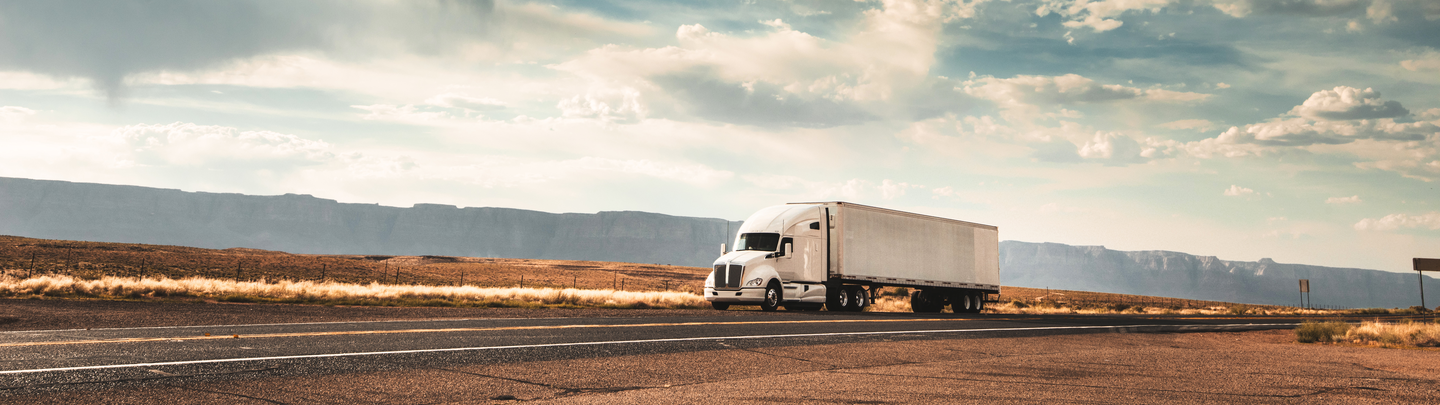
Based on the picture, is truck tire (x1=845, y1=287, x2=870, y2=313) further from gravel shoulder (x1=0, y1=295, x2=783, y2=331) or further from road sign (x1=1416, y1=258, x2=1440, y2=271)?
road sign (x1=1416, y1=258, x2=1440, y2=271)

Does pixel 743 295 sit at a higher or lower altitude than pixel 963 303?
higher

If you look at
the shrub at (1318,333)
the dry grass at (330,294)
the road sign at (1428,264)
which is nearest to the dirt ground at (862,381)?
the shrub at (1318,333)

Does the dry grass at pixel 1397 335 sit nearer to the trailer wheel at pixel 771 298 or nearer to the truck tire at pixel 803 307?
the truck tire at pixel 803 307

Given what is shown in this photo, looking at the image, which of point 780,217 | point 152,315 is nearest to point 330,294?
point 152,315

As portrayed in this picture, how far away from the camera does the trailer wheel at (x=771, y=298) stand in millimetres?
24156

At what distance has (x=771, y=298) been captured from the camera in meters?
24.4

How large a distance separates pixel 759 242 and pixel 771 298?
6.41 ft

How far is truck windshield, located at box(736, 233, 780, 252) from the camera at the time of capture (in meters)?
25.2

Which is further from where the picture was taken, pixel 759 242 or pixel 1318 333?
pixel 759 242

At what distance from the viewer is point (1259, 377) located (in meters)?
9.70

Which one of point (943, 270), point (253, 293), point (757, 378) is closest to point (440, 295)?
point (253, 293)

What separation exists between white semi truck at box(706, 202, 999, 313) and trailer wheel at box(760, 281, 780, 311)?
0.03m

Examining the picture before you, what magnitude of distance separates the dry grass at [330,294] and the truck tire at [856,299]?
17.7ft

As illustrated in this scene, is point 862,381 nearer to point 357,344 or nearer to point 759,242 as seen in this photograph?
point 357,344
